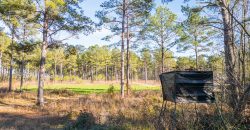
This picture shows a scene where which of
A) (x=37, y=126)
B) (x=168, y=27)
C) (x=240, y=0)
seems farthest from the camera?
(x=168, y=27)

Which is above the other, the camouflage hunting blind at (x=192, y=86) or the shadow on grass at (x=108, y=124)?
the camouflage hunting blind at (x=192, y=86)

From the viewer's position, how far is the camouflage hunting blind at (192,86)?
7.14 m

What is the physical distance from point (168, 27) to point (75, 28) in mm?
18182

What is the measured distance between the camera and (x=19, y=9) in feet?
58.1

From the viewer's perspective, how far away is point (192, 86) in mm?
7246

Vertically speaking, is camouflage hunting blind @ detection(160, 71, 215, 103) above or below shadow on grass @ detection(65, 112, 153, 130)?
above

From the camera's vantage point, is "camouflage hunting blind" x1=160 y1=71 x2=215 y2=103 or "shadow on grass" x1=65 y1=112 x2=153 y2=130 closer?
"camouflage hunting blind" x1=160 y1=71 x2=215 y2=103

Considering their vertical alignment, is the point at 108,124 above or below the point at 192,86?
below

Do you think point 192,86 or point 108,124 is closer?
point 192,86

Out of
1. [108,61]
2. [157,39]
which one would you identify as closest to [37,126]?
[157,39]

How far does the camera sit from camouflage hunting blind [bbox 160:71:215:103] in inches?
281

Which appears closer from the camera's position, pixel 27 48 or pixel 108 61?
pixel 27 48

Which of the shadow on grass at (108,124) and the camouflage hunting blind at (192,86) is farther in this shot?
the shadow on grass at (108,124)

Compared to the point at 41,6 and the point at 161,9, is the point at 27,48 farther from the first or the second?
the point at 161,9
